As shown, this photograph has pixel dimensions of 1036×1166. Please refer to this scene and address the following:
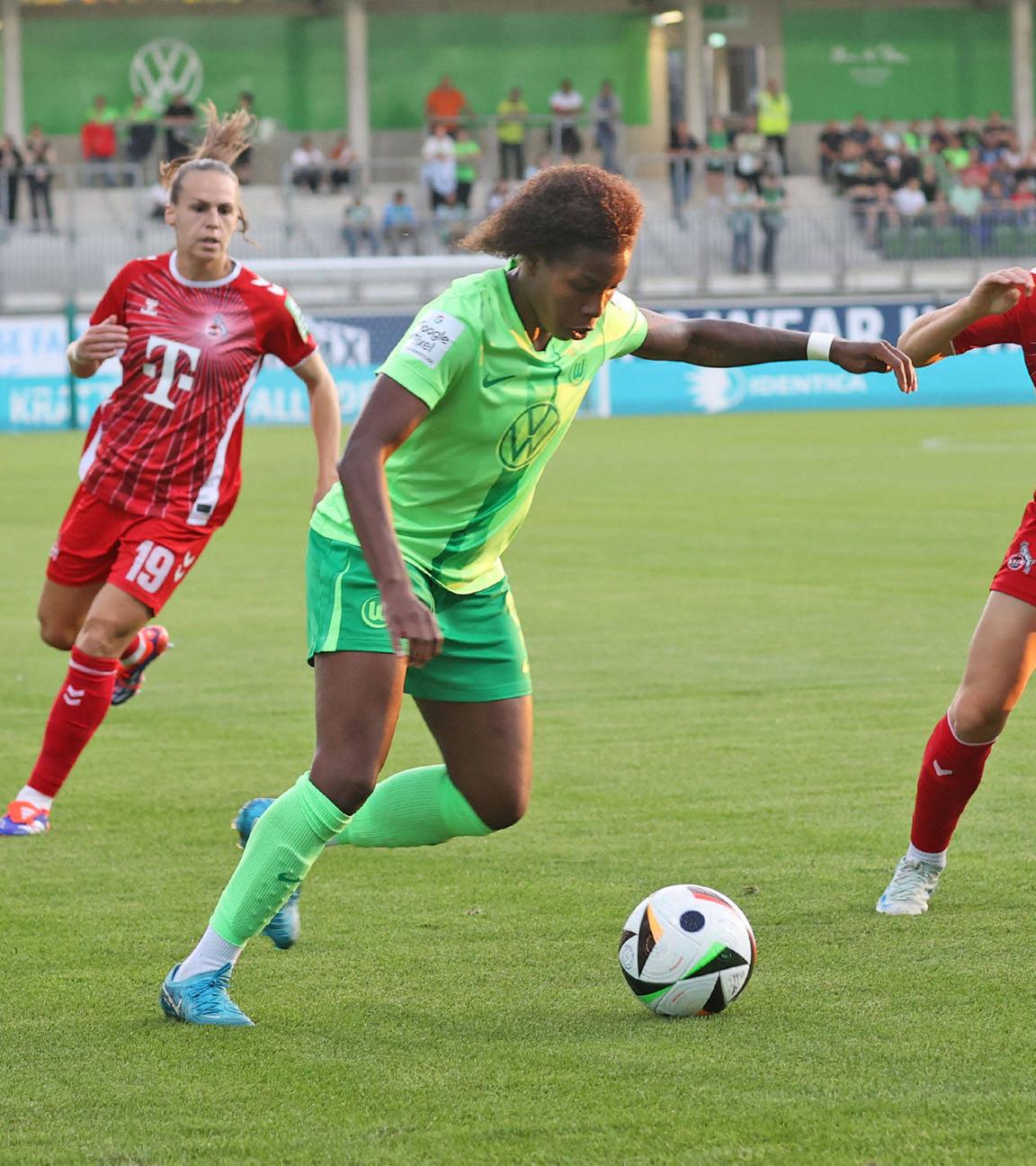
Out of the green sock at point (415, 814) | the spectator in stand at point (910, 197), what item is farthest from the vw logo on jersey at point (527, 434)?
the spectator in stand at point (910, 197)

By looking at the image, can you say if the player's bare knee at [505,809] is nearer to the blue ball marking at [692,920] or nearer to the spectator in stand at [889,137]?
the blue ball marking at [692,920]

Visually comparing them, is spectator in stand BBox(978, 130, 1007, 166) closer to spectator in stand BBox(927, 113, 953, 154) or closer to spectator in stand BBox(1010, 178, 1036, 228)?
spectator in stand BBox(927, 113, 953, 154)

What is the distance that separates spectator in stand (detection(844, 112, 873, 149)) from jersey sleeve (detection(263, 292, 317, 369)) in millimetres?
31231

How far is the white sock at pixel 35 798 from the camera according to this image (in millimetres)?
6625

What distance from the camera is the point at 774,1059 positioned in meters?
4.15

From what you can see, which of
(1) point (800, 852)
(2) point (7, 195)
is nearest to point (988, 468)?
(1) point (800, 852)

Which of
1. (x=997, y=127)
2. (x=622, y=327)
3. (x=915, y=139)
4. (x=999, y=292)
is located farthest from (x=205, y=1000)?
(x=997, y=127)

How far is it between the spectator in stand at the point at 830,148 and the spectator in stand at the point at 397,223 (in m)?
8.40

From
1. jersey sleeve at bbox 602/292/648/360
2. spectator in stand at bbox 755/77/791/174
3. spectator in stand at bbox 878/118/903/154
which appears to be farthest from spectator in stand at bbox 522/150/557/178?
jersey sleeve at bbox 602/292/648/360

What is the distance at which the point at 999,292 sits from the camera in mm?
5020

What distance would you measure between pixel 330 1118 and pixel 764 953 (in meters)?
1.54

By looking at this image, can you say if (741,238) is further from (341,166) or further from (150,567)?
(150,567)

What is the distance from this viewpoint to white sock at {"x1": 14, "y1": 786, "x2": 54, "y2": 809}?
662cm

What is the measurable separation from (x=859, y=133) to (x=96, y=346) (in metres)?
32.5
